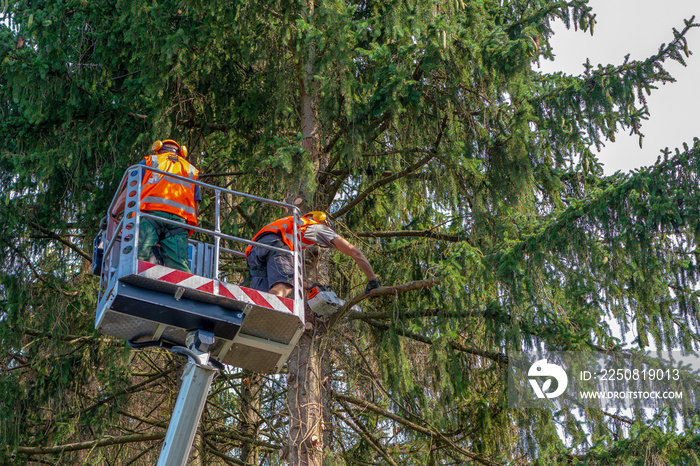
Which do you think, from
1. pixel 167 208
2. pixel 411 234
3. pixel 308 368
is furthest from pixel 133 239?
pixel 411 234

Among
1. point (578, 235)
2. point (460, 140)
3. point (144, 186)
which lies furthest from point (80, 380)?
point (578, 235)

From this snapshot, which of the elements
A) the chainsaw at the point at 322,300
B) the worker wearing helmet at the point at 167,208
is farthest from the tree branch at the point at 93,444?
the worker wearing helmet at the point at 167,208

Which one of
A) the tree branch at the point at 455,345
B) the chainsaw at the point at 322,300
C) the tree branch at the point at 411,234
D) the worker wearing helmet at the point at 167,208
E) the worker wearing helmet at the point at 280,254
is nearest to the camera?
the worker wearing helmet at the point at 167,208

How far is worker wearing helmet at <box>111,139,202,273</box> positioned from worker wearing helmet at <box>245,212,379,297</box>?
74 cm

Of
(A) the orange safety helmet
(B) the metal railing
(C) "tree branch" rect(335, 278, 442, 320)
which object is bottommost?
(B) the metal railing

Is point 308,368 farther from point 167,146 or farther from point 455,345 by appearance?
point 167,146

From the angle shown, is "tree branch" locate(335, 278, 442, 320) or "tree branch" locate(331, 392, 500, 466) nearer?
"tree branch" locate(335, 278, 442, 320)

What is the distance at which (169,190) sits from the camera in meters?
7.58

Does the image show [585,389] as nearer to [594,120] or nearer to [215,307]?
[594,120]

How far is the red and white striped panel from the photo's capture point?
6.66 meters

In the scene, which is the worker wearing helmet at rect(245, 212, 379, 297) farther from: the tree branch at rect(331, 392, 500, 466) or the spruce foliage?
the tree branch at rect(331, 392, 500, 466)

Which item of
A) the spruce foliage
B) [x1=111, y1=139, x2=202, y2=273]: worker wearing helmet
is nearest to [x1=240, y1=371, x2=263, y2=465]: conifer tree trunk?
the spruce foliage

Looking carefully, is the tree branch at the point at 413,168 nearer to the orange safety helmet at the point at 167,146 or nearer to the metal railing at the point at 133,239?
the metal railing at the point at 133,239

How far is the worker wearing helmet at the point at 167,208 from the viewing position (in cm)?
745
